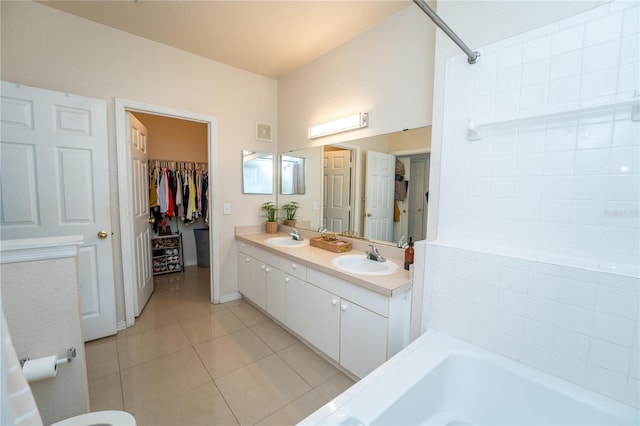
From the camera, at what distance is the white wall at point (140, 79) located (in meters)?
1.91

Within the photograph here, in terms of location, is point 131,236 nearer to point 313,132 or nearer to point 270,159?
point 270,159

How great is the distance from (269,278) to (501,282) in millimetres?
1854

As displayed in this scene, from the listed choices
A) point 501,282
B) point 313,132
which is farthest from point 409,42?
point 501,282

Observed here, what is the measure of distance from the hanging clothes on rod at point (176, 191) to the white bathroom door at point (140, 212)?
676 millimetres

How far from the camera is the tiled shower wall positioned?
3.09ft

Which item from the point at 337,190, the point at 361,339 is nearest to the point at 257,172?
the point at 337,190

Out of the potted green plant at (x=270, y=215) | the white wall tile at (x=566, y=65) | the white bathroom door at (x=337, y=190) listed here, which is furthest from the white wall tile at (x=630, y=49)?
the potted green plant at (x=270, y=215)

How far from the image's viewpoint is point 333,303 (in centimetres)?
178

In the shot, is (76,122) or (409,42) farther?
(76,122)

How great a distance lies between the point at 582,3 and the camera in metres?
1.00

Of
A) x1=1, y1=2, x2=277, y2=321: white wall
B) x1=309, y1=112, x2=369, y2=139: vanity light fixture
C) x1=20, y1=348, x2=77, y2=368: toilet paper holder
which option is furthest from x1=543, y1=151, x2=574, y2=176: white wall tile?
x1=1, y1=2, x2=277, y2=321: white wall

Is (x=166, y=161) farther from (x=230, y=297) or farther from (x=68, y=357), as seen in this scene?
(x=68, y=357)

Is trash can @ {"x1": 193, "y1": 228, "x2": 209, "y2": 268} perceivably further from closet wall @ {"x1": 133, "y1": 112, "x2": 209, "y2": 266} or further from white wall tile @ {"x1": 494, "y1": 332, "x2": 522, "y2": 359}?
white wall tile @ {"x1": 494, "y1": 332, "x2": 522, "y2": 359}

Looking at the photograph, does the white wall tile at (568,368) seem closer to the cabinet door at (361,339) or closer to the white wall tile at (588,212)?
the white wall tile at (588,212)
